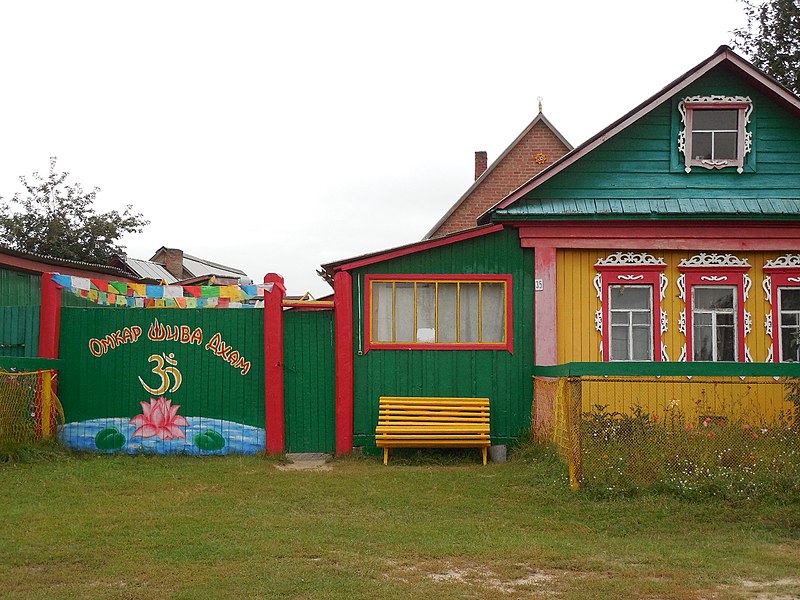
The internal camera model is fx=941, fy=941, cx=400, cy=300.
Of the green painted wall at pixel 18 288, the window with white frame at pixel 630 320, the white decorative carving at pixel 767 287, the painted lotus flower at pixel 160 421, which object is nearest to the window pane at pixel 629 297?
the window with white frame at pixel 630 320

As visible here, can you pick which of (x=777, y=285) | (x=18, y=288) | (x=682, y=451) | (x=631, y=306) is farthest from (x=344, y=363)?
(x=777, y=285)

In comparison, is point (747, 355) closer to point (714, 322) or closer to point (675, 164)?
point (714, 322)

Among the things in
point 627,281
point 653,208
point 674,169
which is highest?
point 674,169

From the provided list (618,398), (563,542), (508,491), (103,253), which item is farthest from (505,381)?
(103,253)

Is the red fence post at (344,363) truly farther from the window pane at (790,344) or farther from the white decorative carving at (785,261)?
the window pane at (790,344)

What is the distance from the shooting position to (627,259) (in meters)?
15.1

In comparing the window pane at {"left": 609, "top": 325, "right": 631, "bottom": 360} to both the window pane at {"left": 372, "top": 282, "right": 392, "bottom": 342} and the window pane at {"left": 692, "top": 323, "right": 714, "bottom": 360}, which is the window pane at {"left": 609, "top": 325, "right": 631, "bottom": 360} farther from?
the window pane at {"left": 372, "top": 282, "right": 392, "bottom": 342}

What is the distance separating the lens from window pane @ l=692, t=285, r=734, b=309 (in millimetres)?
15164

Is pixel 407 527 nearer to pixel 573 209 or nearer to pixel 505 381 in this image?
pixel 505 381

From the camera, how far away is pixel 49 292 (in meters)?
14.5

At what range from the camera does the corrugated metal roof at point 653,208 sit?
1470cm

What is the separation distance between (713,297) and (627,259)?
153 cm

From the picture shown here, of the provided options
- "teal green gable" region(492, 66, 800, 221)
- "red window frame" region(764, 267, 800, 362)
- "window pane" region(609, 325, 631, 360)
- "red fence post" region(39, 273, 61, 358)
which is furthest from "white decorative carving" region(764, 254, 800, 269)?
"red fence post" region(39, 273, 61, 358)

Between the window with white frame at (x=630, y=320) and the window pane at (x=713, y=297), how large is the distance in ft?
2.56
